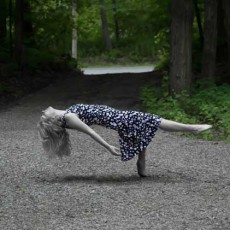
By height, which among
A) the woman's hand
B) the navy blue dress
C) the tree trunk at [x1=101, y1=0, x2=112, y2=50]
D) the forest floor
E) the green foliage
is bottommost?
the tree trunk at [x1=101, y1=0, x2=112, y2=50]

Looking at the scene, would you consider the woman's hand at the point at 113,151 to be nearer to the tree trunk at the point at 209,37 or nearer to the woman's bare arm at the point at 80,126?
the woman's bare arm at the point at 80,126

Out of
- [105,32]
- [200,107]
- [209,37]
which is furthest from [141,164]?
[105,32]

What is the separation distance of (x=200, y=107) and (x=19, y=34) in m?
13.2

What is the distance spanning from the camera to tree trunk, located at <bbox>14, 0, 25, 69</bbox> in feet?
86.1

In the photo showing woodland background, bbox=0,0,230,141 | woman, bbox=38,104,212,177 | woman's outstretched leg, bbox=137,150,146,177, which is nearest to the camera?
woman, bbox=38,104,212,177

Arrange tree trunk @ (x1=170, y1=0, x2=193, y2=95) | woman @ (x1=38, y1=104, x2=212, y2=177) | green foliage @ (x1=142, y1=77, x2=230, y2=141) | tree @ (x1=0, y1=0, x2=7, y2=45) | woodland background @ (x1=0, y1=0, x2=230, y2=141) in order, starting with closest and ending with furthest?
woman @ (x1=38, y1=104, x2=212, y2=177) → green foliage @ (x1=142, y1=77, x2=230, y2=141) → woodland background @ (x1=0, y1=0, x2=230, y2=141) → tree trunk @ (x1=170, y1=0, x2=193, y2=95) → tree @ (x1=0, y1=0, x2=7, y2=45)

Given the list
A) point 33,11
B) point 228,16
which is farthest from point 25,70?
point 228,16

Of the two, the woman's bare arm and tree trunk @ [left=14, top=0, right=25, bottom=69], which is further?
tree trunk @ [left=14, top=0, right=25, bottom=69]

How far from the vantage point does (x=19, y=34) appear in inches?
1045

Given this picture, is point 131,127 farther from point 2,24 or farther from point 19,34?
point 2,24

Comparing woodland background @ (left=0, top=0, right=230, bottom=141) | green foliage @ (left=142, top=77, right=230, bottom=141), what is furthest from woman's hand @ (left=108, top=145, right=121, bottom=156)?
woodland background @ (left=0, top=0, right=230, bottom=141)

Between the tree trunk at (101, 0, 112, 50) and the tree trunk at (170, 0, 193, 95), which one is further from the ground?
the tree trunk at (170, 0, 193, 95)

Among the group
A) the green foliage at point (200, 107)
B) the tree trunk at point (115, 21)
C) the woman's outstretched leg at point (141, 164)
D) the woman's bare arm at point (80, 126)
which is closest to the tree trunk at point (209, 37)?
the green foliage at point (200, 107)

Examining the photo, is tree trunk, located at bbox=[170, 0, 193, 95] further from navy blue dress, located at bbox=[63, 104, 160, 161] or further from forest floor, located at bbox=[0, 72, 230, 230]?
navy blue dress, located at bbox=[63, 104, 160, 161]
